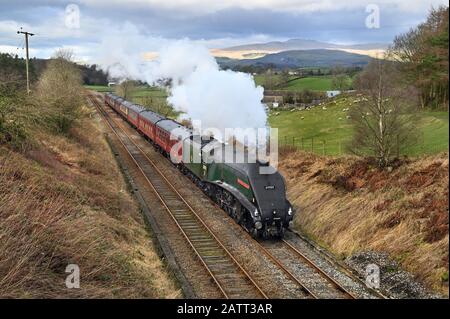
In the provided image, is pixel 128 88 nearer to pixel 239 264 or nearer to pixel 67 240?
pixel 239 264

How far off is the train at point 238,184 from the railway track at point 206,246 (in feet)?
4.91

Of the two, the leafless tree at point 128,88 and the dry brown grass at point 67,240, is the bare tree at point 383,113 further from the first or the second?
the leafless tree at point 128,88

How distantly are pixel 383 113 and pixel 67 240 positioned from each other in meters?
15.0

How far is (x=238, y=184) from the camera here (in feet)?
62.5

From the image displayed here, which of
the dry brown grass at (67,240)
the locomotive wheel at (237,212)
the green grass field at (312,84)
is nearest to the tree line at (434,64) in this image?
the locomotive wheel at (237,212)

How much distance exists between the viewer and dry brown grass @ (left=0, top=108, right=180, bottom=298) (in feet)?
34.6

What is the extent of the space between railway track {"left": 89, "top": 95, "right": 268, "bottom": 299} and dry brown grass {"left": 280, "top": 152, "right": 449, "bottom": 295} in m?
4.33

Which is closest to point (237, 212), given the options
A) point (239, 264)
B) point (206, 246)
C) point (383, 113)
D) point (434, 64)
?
point (206, 246)

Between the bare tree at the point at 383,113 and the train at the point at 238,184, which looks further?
the bare tree at the point at 383,113

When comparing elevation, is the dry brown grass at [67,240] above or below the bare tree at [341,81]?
below

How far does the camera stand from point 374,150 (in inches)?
854

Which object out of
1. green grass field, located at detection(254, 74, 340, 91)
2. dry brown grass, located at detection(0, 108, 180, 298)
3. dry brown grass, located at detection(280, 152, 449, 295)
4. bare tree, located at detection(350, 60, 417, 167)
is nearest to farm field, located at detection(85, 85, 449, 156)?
bare tree, located at detection(350, 60, 417, 167)

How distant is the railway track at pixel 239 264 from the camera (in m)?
13.5

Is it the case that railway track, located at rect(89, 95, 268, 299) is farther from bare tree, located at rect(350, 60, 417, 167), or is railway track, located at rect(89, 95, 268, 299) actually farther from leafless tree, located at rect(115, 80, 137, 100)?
leafless tree, located at rect(115, 80, 137, 100)
